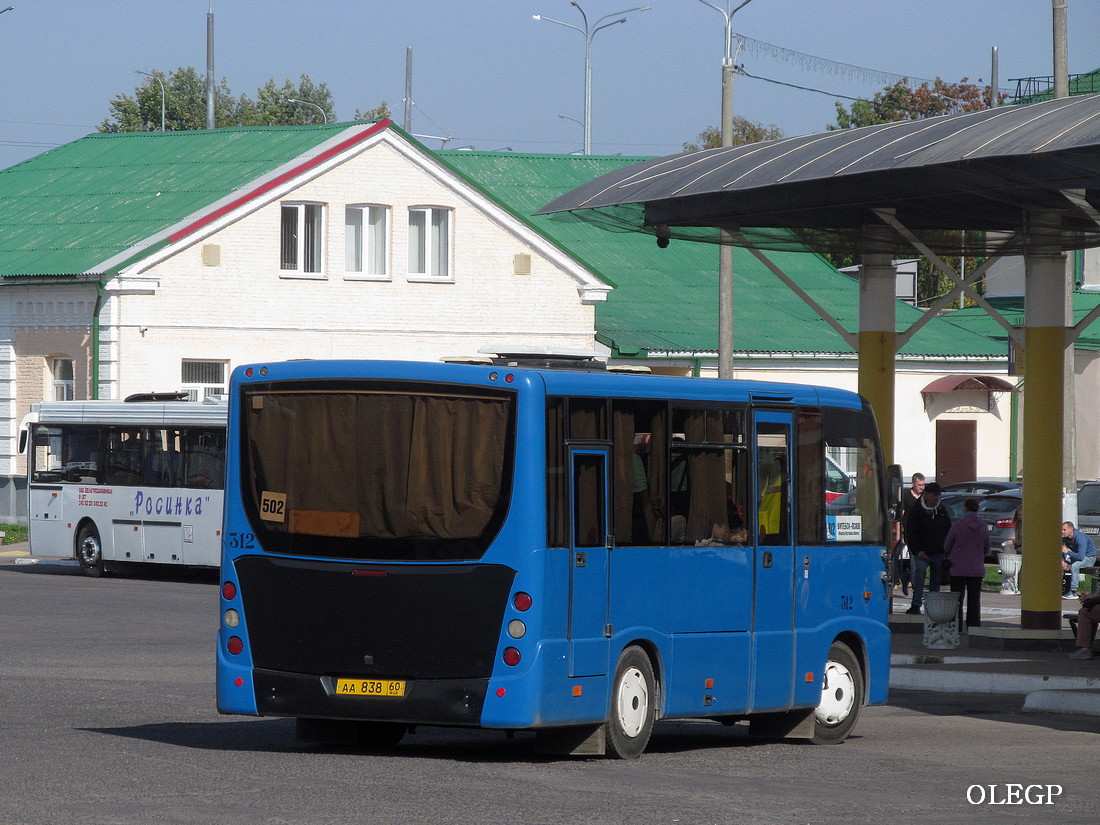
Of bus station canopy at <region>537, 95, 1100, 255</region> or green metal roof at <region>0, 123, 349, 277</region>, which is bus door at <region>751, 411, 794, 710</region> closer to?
bus station canopy at <region>537, 95, 1100, 255</region>

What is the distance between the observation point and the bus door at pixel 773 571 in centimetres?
1270

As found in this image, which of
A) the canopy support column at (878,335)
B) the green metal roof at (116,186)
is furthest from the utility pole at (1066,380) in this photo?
the green metal roof at (116,186)

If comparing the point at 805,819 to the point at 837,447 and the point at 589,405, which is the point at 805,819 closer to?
the point at 589,405

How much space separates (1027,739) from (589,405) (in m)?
4.86

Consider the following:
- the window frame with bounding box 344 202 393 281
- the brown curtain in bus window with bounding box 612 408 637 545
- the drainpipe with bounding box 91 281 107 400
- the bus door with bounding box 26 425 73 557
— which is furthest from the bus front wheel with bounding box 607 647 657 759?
the window frame with bounding box 344 202 393 281

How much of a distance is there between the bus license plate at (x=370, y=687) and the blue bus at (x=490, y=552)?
2cm

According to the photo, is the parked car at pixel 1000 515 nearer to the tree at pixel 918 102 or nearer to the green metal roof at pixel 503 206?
the green metal roof at pixel 503 206

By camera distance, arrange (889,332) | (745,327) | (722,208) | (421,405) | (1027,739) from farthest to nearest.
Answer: (745,327), (889,332), (722,208), (1027,739), (421,405)

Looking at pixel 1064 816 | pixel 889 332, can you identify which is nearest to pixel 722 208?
pixel 889 332

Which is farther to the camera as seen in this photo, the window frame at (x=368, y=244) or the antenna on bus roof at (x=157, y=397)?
the window frame at (x=368, y=244)

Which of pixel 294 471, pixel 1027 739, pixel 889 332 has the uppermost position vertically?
pixel 889 332

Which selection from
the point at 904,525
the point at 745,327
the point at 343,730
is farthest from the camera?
the point at 745,327

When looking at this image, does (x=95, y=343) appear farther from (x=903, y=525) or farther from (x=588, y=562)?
(x=588, y=562)

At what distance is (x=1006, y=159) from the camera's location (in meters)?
15.6
